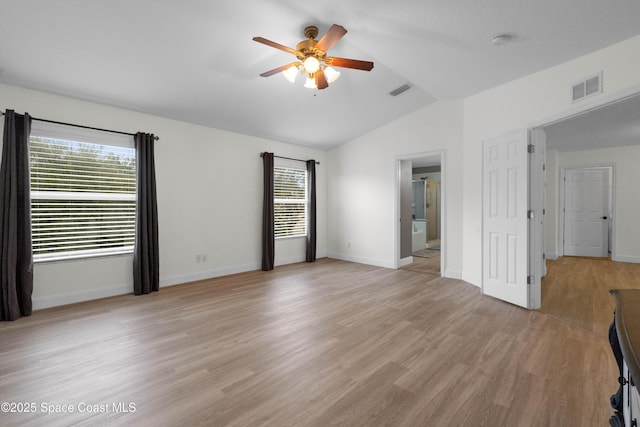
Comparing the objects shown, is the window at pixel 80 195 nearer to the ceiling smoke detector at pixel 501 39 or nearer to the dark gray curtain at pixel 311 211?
the dark gray curtain at pixel 311 211

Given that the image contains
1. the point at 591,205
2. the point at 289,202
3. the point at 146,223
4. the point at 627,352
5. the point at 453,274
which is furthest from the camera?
the point at 591,205

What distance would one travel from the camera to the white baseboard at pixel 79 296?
11.4 feet

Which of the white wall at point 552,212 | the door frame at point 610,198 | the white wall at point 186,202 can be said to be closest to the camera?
the white wall at point 186,202

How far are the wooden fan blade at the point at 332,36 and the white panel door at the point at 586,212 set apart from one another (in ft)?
23.8

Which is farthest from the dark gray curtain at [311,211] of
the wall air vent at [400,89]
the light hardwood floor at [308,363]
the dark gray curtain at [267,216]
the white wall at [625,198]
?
the white wall at [625,198]

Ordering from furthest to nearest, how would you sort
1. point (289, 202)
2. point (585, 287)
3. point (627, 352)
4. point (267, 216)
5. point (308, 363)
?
point (289, 202) < point (267, 216) < point (585, 287) < point (308, 363) < point (627, 352)

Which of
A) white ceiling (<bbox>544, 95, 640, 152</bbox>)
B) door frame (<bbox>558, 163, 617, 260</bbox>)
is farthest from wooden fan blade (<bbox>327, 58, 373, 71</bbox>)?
door frame (<bbox>558, 163, 617, 260</bbox>)

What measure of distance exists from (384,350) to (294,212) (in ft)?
13.8

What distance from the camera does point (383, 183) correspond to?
5898 millimetres

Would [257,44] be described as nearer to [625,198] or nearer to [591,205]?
→ [625,198]

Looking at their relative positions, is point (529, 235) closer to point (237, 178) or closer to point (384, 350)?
point (384, 350)

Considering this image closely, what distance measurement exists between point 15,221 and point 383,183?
211 inches

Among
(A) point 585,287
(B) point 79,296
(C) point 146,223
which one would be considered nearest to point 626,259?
(A) point 585,287

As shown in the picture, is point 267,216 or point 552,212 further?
point 552,212
